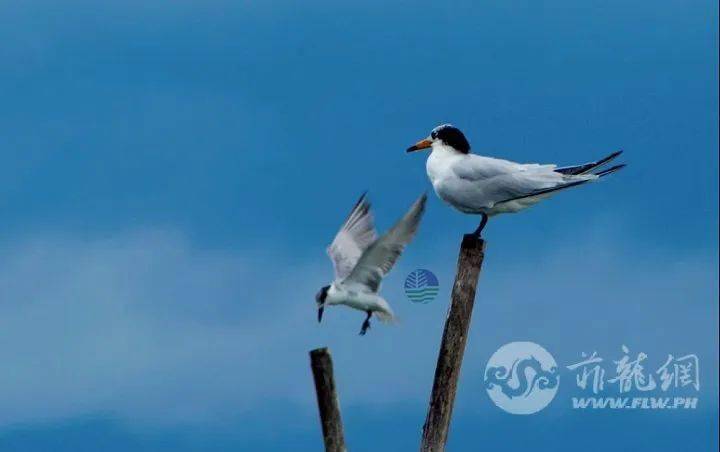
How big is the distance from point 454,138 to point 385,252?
180 centimetres

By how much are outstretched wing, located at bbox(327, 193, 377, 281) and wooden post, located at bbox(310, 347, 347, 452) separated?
3.62ft

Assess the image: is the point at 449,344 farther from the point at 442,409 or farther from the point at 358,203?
the point at 358,203

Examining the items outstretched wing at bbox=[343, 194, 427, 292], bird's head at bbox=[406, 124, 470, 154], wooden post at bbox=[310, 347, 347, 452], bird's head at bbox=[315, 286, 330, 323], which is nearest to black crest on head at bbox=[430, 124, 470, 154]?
bird's head at bbox=[406, 124, 470, 154]

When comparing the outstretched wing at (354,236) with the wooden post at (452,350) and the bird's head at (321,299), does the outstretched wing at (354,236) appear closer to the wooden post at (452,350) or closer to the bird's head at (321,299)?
the bird's head at (321,299)

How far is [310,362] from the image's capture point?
919 centimetres

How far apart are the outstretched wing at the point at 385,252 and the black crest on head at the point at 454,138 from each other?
66.7 inches

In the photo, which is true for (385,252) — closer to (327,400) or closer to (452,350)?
(452,350)

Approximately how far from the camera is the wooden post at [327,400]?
9.15 m

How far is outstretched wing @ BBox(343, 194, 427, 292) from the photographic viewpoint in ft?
30.6

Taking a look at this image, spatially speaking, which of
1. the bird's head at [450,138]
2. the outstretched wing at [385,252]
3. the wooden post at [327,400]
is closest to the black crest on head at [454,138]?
the bird's head at [450,138]

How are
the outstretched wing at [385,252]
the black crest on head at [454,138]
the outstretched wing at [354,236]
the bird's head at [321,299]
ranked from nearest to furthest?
1. the outstretched wing at [385,252]
2. the bird's head at [321,299]
3. the outstretched wing at [354,236]
4. the black crest on head at [454,138]

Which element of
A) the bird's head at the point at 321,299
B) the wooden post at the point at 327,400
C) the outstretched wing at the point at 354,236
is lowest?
the wooden post at the point at 327,400

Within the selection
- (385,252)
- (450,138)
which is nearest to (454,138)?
(450,138)

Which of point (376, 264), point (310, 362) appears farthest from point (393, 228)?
point (310, 362)
